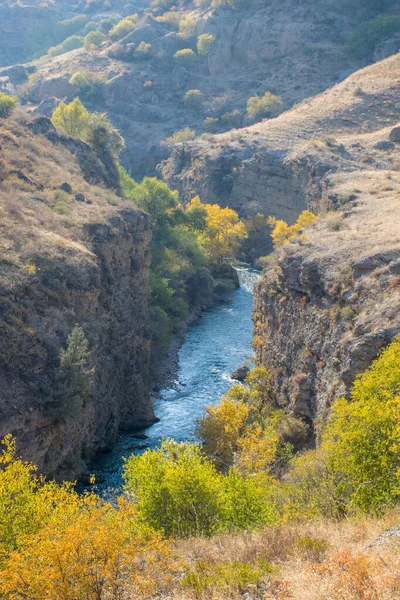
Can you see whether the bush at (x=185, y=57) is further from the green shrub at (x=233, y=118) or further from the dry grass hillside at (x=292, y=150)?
the dry grass hillside at (x=292, y=150)

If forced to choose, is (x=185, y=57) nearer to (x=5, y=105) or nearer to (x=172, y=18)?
(x=172, y=18)

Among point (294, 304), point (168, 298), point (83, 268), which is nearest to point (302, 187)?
point (168, 298)

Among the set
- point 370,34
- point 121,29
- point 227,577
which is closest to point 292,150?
point 370,34

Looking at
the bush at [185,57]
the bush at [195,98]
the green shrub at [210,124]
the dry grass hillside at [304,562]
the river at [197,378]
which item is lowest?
the river at [197,378]

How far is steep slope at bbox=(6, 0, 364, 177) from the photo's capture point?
404 ft

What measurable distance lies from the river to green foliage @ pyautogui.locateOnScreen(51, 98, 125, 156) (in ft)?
75.0

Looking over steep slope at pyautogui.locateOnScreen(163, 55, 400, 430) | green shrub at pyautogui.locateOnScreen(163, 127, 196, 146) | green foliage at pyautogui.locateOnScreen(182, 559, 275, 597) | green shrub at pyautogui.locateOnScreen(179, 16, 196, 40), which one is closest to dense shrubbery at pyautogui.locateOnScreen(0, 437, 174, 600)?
green foliage at pyautogui.locateOnScreen(182, 559, 275, 597)

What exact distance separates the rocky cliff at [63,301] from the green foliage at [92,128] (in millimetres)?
10227

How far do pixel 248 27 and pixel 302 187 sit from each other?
65286 mm

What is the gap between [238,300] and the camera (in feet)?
237

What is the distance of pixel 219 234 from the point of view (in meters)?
83.7

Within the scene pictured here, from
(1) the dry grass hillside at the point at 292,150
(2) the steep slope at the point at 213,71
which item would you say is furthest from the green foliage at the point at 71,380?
(2) the steep slope at the point at 213,71

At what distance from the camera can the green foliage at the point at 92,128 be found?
2670 inches

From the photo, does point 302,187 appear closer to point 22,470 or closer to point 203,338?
point 203,338
